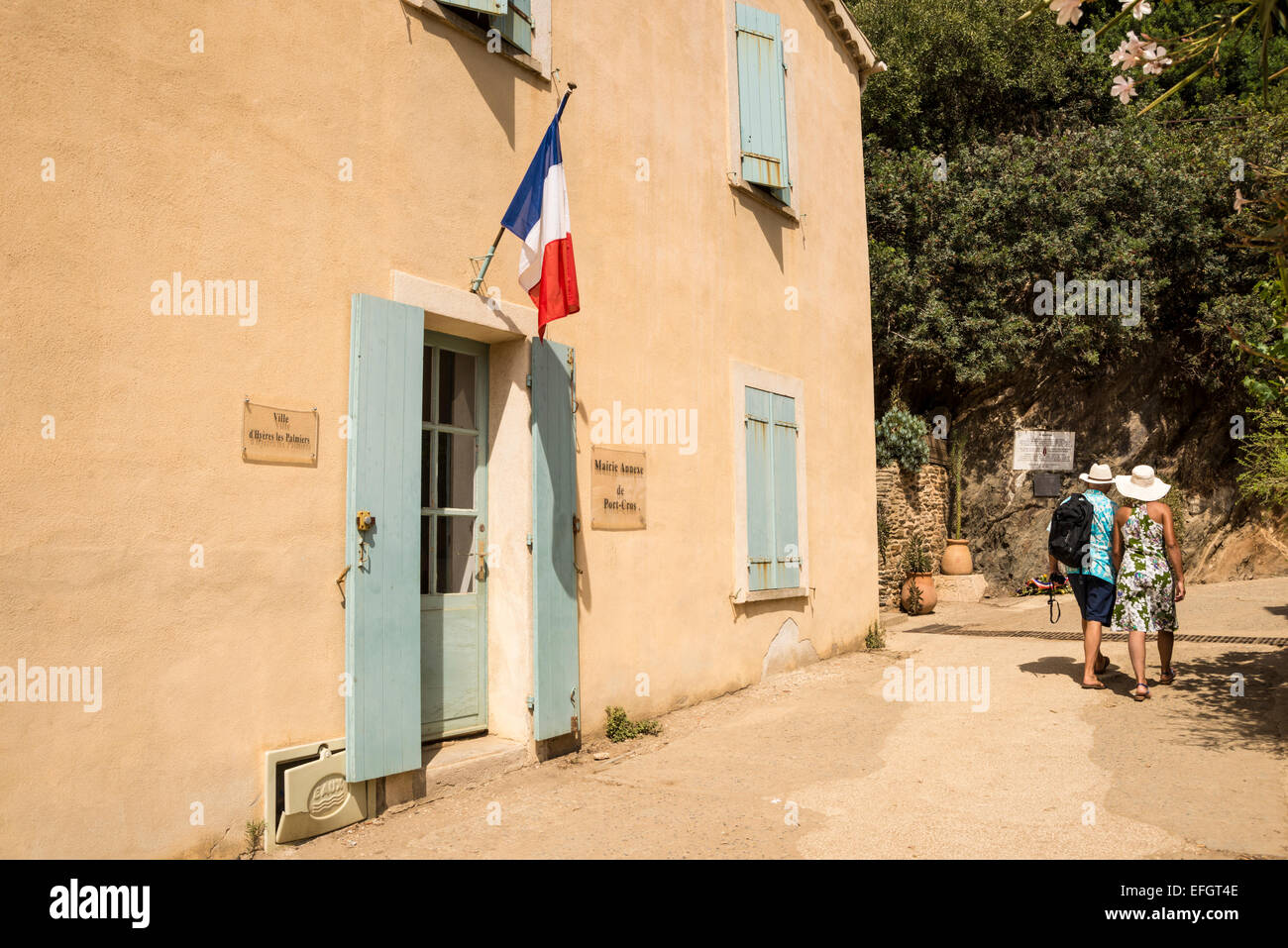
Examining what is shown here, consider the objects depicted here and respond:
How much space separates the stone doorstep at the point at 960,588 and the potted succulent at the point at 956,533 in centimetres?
13

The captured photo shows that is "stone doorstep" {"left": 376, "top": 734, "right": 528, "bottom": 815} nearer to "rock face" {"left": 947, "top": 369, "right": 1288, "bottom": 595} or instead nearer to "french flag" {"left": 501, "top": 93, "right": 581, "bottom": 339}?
"french flag" {"left": 501, "top": 93, "right": 581, "bottom": 339}

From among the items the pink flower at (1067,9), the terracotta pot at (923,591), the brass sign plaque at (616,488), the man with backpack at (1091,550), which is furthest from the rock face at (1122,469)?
the pink flower at (1067,9)

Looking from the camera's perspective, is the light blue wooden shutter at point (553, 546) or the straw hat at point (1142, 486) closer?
the light blue wooden shutter at point (553, 546)

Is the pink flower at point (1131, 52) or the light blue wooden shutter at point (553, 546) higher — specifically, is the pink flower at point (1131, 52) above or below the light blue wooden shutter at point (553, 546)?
above

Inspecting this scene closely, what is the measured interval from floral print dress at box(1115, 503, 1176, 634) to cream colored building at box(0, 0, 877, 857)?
2.56m

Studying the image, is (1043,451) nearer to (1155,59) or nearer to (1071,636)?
(1071,636)

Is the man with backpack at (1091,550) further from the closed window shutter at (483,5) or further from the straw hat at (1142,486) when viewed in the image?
the closed window shutter at (483,5)

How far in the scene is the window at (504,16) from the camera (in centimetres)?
498

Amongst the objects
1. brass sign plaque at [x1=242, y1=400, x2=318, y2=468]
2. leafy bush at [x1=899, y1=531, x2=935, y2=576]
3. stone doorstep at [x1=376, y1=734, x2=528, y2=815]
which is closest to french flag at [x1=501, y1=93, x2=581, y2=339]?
brass sign plaque at [x1=242, y1=400, x2=318, y2=468]

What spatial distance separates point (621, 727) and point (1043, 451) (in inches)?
425

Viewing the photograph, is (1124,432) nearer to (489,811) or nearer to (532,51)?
(532,51)

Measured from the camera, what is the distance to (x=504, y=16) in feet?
17.3

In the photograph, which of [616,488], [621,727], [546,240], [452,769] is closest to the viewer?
[452,769]

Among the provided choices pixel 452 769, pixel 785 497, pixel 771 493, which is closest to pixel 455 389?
pixel 452 769
